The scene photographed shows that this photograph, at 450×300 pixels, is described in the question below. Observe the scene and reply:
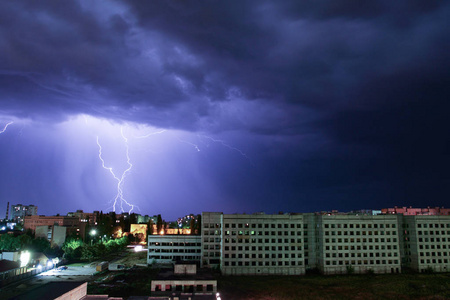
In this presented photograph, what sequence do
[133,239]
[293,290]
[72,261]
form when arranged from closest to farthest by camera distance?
1. [293,290]
2. [72,261]
3. [133,239]

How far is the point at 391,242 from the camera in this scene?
68.1 metres

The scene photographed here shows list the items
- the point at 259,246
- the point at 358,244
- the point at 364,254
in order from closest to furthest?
1. the point at 259,246
2. the point at 364,254
3. the point at 358,244

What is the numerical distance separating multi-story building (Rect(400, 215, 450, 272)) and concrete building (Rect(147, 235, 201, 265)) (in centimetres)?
4552

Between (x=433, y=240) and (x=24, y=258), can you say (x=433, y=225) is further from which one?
(x=24, y=258)

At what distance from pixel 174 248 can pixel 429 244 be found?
177 ft

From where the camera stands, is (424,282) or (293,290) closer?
(293,290)

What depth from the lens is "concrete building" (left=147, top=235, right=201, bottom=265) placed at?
72250mm

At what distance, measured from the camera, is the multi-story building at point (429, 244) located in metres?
68.1

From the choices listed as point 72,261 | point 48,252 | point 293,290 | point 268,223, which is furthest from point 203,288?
point 48,252

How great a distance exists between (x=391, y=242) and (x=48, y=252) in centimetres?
8134

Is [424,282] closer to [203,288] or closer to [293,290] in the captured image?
[293,290]

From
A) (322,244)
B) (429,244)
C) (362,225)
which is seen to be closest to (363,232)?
(362,225)

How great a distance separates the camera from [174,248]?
7256 cm

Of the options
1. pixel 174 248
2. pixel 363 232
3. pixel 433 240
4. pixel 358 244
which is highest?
pixel 363 232
